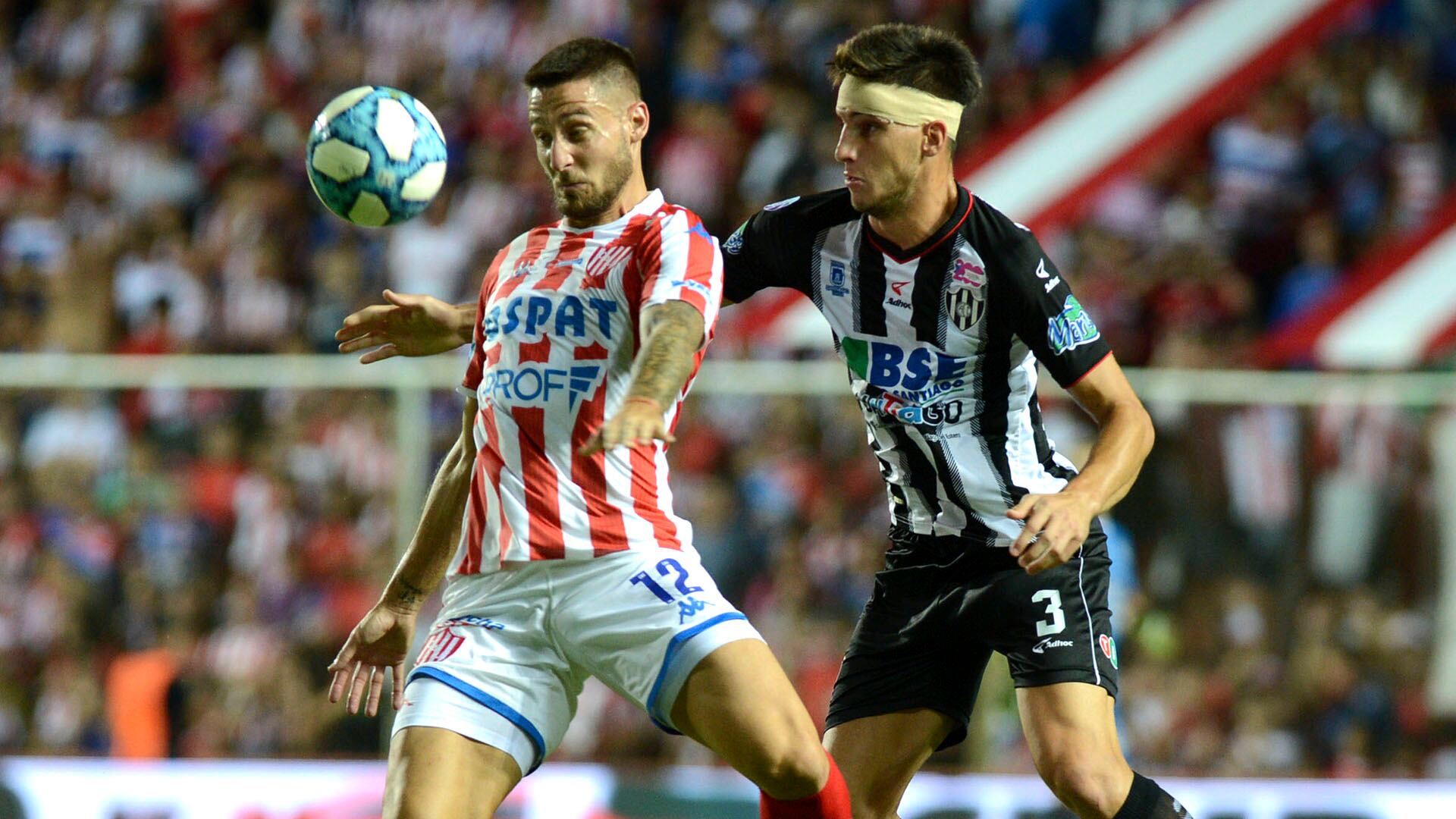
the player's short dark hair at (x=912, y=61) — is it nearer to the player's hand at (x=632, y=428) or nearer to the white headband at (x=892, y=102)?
the white headband at (x=892, y=102)

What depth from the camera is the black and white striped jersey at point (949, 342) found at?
4441mm

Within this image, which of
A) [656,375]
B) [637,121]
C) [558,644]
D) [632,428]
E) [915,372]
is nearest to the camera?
[632,428]

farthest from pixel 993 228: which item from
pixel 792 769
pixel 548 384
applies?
pixel 792 769

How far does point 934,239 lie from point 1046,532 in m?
0.94

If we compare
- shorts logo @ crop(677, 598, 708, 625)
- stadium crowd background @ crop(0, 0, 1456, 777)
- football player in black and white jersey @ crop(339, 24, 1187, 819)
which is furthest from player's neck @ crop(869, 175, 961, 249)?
stadium crowd background @ crop(0, 0, 1456, 777)

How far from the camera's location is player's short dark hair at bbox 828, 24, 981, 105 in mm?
4496

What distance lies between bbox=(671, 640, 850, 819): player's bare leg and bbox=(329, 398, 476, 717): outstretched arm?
2.58 feet

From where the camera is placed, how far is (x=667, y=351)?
387 cm

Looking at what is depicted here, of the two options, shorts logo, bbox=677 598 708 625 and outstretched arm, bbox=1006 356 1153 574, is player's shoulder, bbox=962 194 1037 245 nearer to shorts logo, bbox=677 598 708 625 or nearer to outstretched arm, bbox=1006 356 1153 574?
outstretched arm, bbox=1006 356 1153 574

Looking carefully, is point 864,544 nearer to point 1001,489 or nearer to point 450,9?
point 1001,489

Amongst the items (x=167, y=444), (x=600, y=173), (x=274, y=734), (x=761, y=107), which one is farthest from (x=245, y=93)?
(x=600, y=173)

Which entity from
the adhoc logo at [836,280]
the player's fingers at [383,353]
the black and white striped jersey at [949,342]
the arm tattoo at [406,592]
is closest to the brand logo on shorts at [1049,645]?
the black and white striped jersey at [949,342]

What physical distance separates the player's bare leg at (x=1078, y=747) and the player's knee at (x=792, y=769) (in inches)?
25.1

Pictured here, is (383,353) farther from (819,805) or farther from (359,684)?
(819,805)
